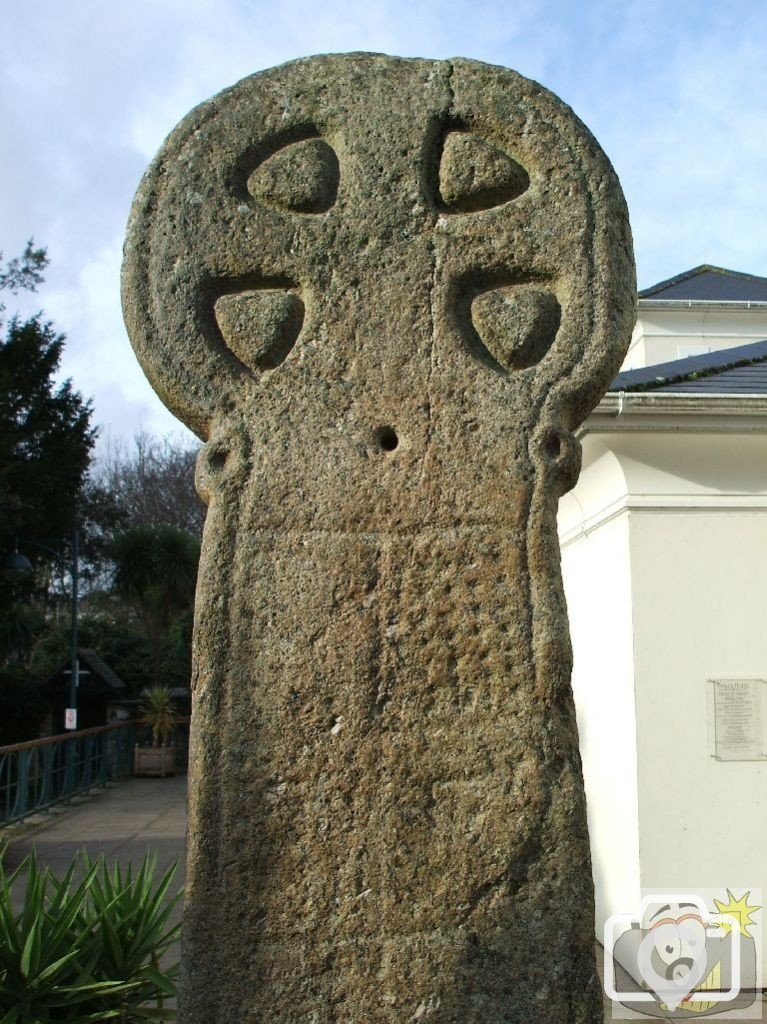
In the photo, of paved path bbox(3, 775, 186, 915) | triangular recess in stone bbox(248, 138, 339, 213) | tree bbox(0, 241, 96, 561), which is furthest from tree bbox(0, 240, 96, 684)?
triangular recess in stone bbox(248, 138, 339, 213)

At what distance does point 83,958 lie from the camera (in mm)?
3738

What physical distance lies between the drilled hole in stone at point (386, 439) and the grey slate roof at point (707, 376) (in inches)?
132

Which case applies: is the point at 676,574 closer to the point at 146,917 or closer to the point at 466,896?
the point at 146,917

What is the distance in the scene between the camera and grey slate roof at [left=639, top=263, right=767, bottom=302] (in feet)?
38.6

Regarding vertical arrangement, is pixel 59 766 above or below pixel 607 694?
below

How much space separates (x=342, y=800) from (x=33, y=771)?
1109 cm

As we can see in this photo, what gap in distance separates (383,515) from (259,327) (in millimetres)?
534

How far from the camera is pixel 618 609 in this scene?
570 cm

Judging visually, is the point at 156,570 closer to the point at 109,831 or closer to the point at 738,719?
the point at 109,831

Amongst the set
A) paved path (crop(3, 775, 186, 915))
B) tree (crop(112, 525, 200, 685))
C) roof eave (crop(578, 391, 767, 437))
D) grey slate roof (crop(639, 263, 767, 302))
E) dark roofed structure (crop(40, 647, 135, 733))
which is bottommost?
paved path (crop(3, 775, 186, 915))

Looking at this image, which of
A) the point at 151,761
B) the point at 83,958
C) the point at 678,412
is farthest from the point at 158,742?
the point at 83,958

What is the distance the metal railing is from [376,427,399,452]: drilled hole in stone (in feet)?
28.6

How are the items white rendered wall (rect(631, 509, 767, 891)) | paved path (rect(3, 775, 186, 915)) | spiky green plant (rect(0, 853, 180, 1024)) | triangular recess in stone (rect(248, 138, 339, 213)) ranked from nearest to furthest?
triangular recess in stone (rect(248, 138, 339, 213)) < spiky green plant (rect(0, 853, 180, 1024)) < white rendered wall (rect(631, 509, 767, 891)) < paved path (rect(3, 775, 186, 915))

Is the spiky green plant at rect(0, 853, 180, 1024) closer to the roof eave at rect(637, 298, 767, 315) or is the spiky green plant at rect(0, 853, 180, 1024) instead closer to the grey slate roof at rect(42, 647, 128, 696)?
the roof eave at rect(637, 298, 767, 315)
